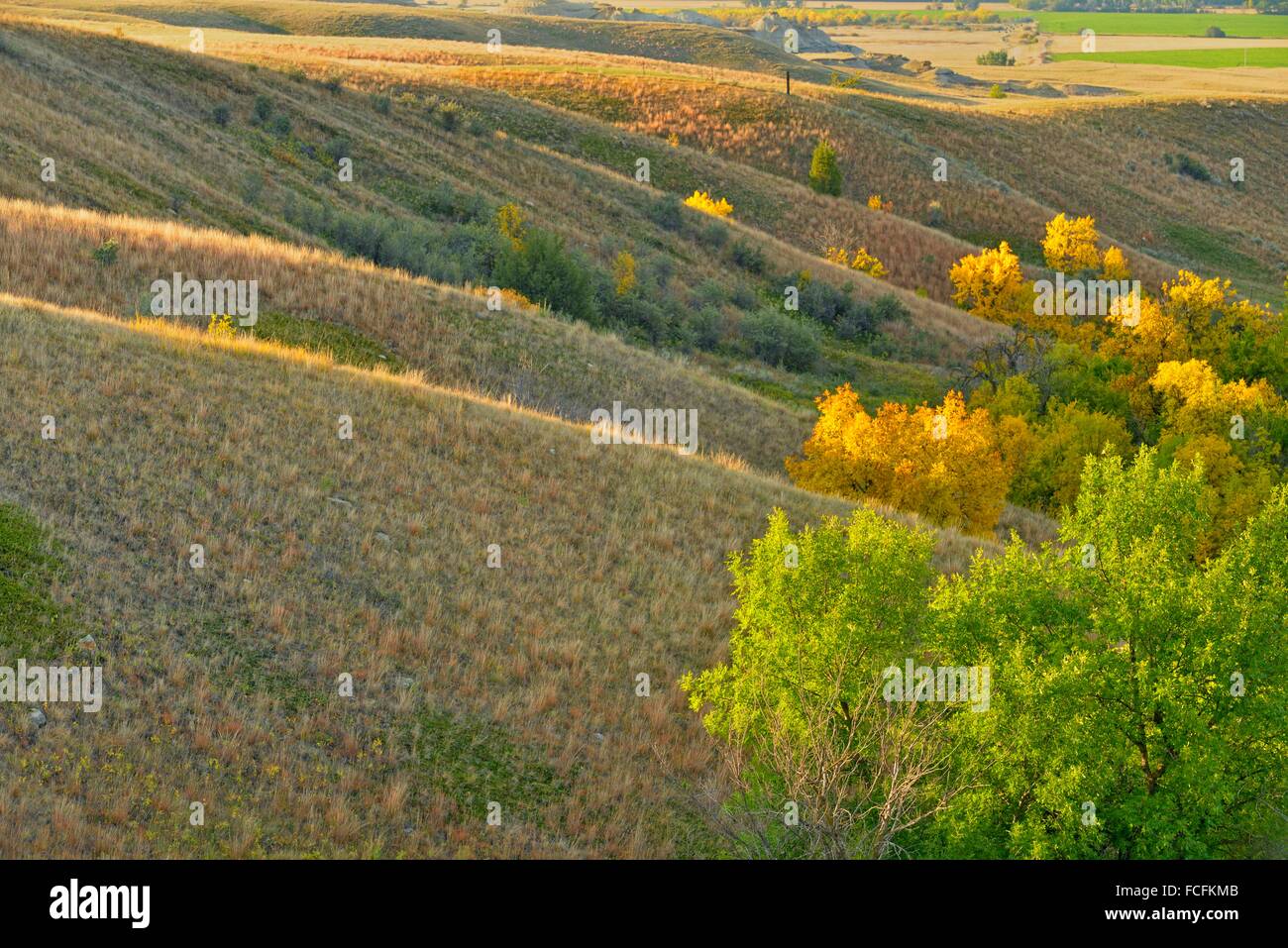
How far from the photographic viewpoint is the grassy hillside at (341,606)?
11.4 m

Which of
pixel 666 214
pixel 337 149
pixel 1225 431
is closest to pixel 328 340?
pixel 337 149

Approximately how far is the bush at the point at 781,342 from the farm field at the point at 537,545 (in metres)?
0.14

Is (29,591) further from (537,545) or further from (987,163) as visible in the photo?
(987,163)

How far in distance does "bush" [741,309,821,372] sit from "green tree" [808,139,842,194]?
115 feet

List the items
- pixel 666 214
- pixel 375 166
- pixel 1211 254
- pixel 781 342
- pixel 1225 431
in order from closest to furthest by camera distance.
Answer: pixel 1225 431 < pixel 781 342 < pixel 375 166 < pixel 666 214 < pixel 1211 254

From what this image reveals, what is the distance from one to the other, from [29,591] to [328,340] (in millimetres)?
14415

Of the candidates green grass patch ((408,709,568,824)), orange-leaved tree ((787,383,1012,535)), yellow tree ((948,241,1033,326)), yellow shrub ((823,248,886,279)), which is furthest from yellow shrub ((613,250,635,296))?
green grass patch ((408,709,568,824))

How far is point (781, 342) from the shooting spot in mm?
45656

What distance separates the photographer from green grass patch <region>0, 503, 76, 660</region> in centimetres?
1228

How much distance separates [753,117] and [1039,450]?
60847 mm

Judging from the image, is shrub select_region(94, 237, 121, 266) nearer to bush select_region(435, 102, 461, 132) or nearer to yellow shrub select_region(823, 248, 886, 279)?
bush select_region(435, 102, 461, 132)

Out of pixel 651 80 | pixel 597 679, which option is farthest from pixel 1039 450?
pixel 651 80

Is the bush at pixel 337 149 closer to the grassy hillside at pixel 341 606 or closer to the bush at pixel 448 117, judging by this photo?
the bush at pixel 448 117
